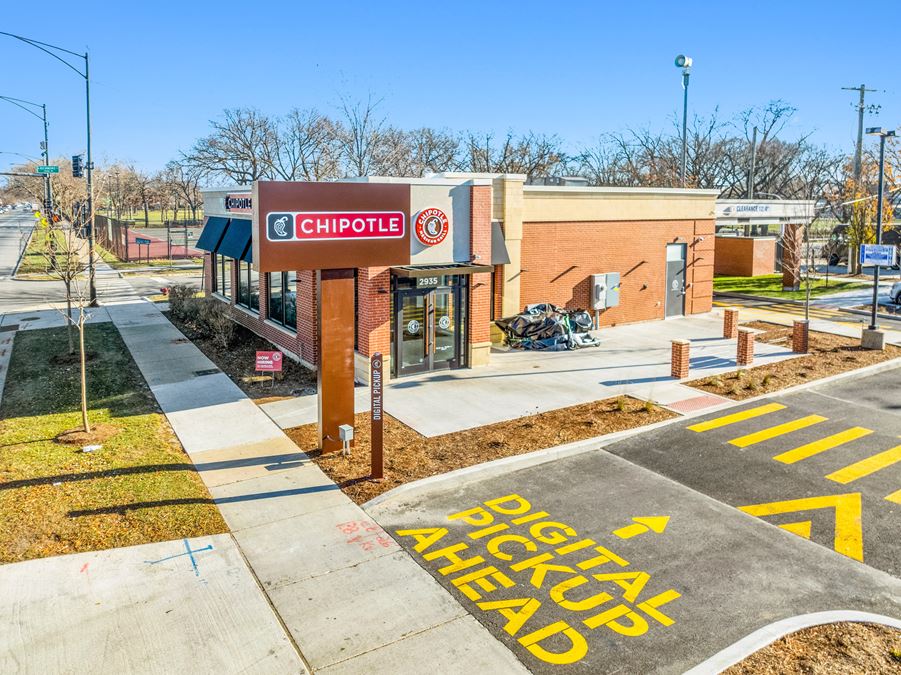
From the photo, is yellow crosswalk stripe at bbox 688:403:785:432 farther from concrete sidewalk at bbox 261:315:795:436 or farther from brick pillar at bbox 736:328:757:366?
brick pillar at bbox 736:328:757:366

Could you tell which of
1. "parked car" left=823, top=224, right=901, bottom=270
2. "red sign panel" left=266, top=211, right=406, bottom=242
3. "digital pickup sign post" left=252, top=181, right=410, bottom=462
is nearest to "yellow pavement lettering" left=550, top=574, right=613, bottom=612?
"digital pickup sign post" left=252, top=181, right=410, bottom=462

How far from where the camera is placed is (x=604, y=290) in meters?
23.2

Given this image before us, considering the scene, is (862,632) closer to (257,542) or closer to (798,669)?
(798,669)

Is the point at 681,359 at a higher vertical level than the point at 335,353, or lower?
lower

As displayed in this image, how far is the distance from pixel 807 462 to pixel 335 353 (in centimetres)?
817

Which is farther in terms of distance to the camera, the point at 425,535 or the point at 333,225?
the point at 333,225

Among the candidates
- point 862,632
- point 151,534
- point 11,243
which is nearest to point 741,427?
point 862,632

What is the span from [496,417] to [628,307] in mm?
12020

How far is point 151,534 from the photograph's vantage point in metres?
9.04

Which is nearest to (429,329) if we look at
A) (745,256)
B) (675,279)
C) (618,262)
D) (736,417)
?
(736,417)

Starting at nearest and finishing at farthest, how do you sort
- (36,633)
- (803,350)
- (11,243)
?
(36,633) → (803,350) → (11,243)

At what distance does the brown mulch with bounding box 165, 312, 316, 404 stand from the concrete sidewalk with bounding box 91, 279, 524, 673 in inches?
58.6

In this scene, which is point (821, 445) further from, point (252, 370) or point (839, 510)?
point (252, 370)

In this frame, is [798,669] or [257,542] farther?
[257,542]
